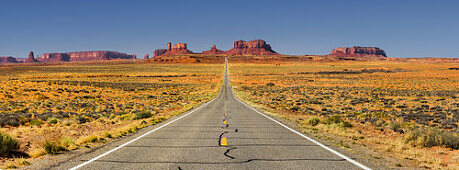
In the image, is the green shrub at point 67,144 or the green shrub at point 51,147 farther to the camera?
the green shrub at point 67,144

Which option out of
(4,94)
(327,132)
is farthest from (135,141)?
(4,94)

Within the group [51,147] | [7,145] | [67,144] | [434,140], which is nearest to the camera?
[7,145]

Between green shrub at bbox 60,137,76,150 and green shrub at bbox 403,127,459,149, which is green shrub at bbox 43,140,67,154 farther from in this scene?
green shrub at bbox 403,127,459,149

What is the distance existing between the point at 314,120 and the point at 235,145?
718 cm

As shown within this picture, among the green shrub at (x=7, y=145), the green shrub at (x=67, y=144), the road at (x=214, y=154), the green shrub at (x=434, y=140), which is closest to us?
the road at (x=214, y=154)

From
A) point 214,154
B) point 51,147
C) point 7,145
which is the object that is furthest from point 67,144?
point 214,154

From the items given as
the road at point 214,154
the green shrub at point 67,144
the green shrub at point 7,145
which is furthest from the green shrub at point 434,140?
the green shrub at point 7,145

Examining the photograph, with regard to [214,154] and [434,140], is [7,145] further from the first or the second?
[434,140]

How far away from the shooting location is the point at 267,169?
5.57 m

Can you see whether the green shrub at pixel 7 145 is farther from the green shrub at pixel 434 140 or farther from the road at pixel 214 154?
the green shrub at pixel 434 140

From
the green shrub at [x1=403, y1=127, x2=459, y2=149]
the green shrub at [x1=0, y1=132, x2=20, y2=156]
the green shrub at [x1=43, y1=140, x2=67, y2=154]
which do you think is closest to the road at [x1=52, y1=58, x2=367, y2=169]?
the green shrub at [x1=43, y1=140, x2=67, y2=154]

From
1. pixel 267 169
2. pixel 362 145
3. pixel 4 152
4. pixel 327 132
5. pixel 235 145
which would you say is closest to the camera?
pixel 267 169

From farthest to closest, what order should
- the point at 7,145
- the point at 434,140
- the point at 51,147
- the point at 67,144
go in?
the point at 434,140 < the point at 67,144 < the point at 51,147 < the point at 7,145

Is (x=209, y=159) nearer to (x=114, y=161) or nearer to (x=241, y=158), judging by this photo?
(x=241, y=158)
